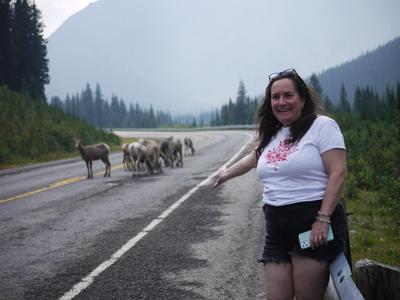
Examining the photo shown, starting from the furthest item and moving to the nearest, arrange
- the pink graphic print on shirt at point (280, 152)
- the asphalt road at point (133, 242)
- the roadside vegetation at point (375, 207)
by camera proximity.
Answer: the roadside vegetation at point (375, 207), the asphalt road at point (133, 242), the pink graphic print on shirt at point (280, 152)

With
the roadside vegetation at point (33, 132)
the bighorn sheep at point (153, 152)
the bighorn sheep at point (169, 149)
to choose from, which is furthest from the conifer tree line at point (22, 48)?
Result: the bighorn sheep at point (153, 152)

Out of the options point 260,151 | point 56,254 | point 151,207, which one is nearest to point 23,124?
point 151,207

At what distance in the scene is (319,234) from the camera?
3.14 m

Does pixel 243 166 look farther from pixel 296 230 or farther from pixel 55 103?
pixel 55 103

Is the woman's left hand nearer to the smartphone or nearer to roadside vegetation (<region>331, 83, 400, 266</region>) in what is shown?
the smartphone

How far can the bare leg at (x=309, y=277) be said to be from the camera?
3193 mm

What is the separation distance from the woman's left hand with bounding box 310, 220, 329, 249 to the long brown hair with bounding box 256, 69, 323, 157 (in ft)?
1.96

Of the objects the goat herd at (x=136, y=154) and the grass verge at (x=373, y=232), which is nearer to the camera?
the grass verge at (x=373, y=232)

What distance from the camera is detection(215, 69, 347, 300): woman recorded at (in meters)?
3.20

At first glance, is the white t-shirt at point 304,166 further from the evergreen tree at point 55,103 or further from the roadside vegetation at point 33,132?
the evergreen tree at point 55,103

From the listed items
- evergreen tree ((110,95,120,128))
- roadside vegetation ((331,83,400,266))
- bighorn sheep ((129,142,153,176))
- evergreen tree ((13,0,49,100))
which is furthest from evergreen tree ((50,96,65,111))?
roadside vegetation ((331,83,400,266))

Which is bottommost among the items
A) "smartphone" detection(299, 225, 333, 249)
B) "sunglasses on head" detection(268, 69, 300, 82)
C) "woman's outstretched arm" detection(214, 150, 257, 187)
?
"smartphone" detection(299, 225, 333, 249)

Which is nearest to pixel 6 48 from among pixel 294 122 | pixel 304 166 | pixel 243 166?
pixel 243 166

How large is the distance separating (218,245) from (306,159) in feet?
14.2
